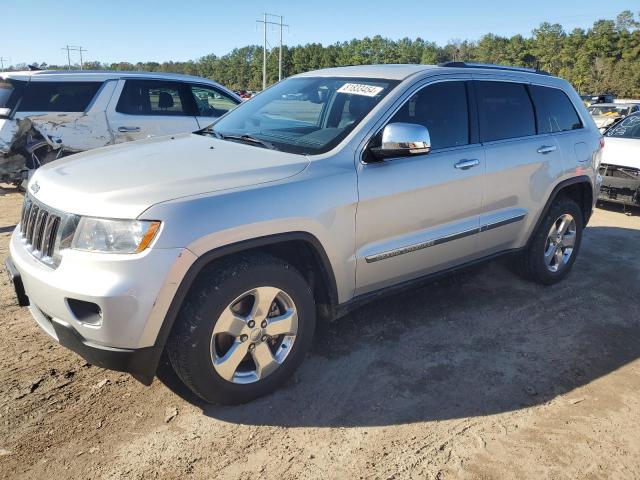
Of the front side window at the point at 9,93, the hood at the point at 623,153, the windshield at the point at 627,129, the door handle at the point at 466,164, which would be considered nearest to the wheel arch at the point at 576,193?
the door handle at the point at 466,164

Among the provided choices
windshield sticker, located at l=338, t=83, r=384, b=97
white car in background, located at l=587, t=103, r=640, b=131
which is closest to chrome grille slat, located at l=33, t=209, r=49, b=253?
windshield sticker, located at l=338, t=83, r=384, b=97

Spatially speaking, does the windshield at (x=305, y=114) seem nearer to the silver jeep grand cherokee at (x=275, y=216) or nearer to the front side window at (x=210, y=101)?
the silver jeep grand cherokee at (x=275, y=216)

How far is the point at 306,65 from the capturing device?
88125mm

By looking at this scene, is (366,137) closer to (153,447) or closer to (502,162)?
(502,162)

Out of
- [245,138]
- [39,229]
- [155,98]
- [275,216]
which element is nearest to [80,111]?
[155,98]

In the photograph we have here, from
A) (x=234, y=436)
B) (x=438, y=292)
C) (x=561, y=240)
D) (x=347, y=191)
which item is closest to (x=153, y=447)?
(x=234, y=436)

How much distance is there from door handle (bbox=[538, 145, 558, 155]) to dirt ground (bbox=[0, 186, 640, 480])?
1.38 meters

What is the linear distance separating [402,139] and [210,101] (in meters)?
5.41

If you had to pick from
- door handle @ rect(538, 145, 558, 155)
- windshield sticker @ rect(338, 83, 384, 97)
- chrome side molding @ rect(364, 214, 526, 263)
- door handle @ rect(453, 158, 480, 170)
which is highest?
windshield sticker @ rect(338, 83, 384, 97)

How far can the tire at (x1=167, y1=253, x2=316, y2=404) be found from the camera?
257 centimetres

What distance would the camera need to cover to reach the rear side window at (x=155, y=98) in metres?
7.02

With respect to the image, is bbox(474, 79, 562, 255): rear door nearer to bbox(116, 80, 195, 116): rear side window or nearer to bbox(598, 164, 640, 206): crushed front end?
bbox(598, 164, 640, 206): crushed front end

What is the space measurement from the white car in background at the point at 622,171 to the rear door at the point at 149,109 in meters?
6.26

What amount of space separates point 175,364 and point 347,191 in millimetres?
1322
